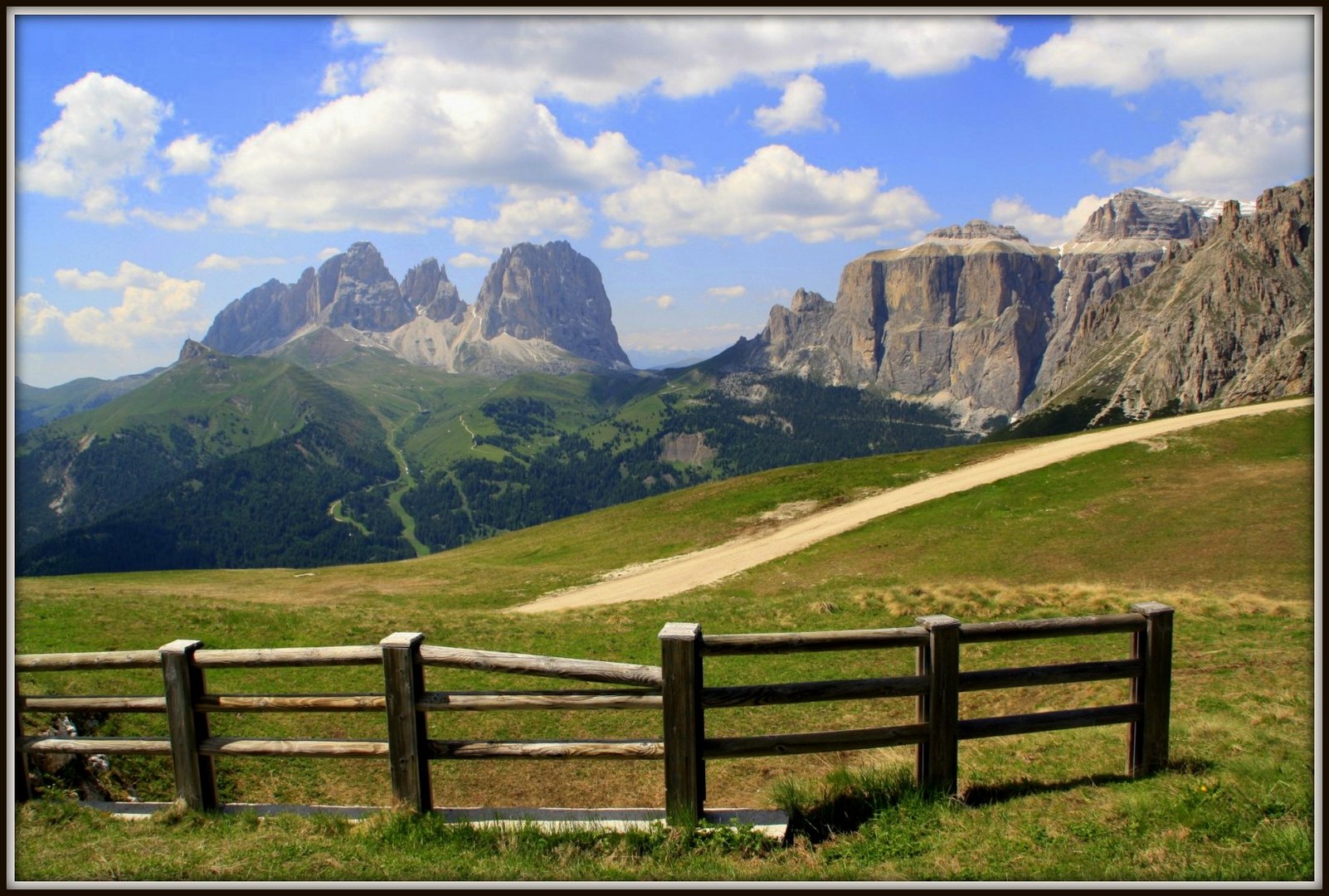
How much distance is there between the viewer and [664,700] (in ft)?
26.4

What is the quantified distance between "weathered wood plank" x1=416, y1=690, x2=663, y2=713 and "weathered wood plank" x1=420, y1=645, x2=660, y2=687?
0.53 ft

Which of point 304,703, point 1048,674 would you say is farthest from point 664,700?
point 1048,674

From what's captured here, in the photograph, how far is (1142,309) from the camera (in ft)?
630

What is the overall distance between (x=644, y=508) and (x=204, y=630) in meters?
38.9

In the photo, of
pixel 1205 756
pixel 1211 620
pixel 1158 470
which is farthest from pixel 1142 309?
pixel 1205 756

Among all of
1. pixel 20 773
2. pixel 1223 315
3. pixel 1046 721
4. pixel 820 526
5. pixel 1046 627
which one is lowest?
pixel 820 526

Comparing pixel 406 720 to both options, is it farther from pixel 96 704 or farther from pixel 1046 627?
pixel 1046 627

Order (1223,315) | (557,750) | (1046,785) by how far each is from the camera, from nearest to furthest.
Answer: (557,750) → (1046,785) → (1223,315)

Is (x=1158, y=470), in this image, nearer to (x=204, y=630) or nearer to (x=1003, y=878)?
(x=1003, y=878)

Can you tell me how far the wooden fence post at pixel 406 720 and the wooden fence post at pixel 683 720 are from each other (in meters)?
2.64

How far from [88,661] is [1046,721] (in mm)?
11100

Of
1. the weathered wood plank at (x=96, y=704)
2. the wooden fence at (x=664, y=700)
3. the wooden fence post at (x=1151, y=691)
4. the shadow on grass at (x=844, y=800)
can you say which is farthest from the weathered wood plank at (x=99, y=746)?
the wooden fence post at (x=1151, y=691)

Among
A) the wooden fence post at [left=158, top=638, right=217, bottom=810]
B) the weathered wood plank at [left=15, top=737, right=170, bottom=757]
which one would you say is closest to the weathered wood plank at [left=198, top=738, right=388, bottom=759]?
the wooden fence post at [left=158, top=638, right=217, bottom=810]

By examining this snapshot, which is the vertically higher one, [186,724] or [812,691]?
[812,691]
